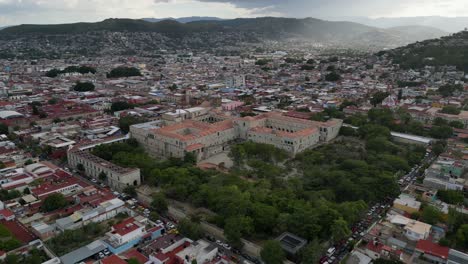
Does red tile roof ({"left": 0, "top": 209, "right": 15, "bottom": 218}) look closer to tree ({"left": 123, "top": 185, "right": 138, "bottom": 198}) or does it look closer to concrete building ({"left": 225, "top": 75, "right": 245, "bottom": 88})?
tree ({"left": 123, "top": 185, "right": 138, "bottom": 198})

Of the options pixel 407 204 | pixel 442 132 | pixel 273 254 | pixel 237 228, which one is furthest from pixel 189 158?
pixel 442 132

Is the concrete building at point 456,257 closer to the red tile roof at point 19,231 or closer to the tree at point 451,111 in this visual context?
the red tile roof at point 19,231

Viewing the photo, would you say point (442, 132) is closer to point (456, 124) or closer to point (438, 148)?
point (456, 124)

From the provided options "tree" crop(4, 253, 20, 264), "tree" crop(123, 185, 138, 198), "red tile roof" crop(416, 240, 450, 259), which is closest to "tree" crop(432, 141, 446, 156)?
"red tile roof" crop(416, 240, 450, 259)

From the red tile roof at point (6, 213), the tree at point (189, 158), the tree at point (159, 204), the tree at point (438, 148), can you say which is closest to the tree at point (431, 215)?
the tree at point (438, 148)

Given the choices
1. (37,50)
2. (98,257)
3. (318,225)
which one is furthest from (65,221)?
(37,50)
